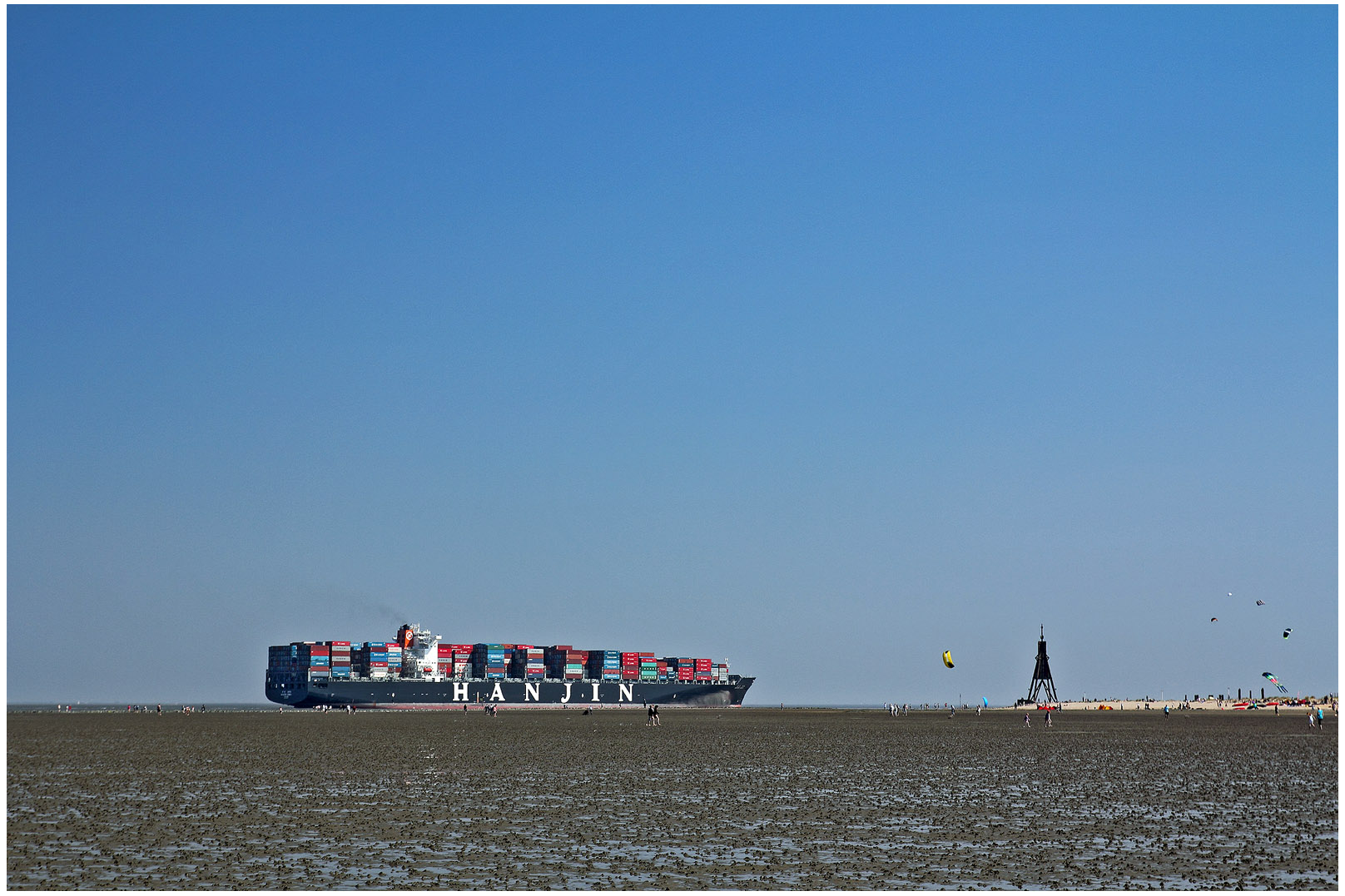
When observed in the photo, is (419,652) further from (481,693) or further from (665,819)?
(665,819)

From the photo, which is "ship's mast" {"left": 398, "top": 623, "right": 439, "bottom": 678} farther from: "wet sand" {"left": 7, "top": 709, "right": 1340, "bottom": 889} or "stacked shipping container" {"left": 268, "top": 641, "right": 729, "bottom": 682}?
"wet sand" {"left": 7, "top": 709, "right": 1340, "bottom": 889}

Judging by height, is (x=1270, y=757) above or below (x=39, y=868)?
below

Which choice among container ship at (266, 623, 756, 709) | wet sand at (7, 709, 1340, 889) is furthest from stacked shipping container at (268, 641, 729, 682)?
wet sand at (7, 709, 1340, 889)

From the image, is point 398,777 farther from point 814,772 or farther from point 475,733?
point 475,733

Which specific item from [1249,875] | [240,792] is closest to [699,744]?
[240,792]

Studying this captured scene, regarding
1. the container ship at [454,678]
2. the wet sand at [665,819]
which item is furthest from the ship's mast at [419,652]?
the wet sand at [665,819]

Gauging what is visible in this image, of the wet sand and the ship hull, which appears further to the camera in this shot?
the ship hull
